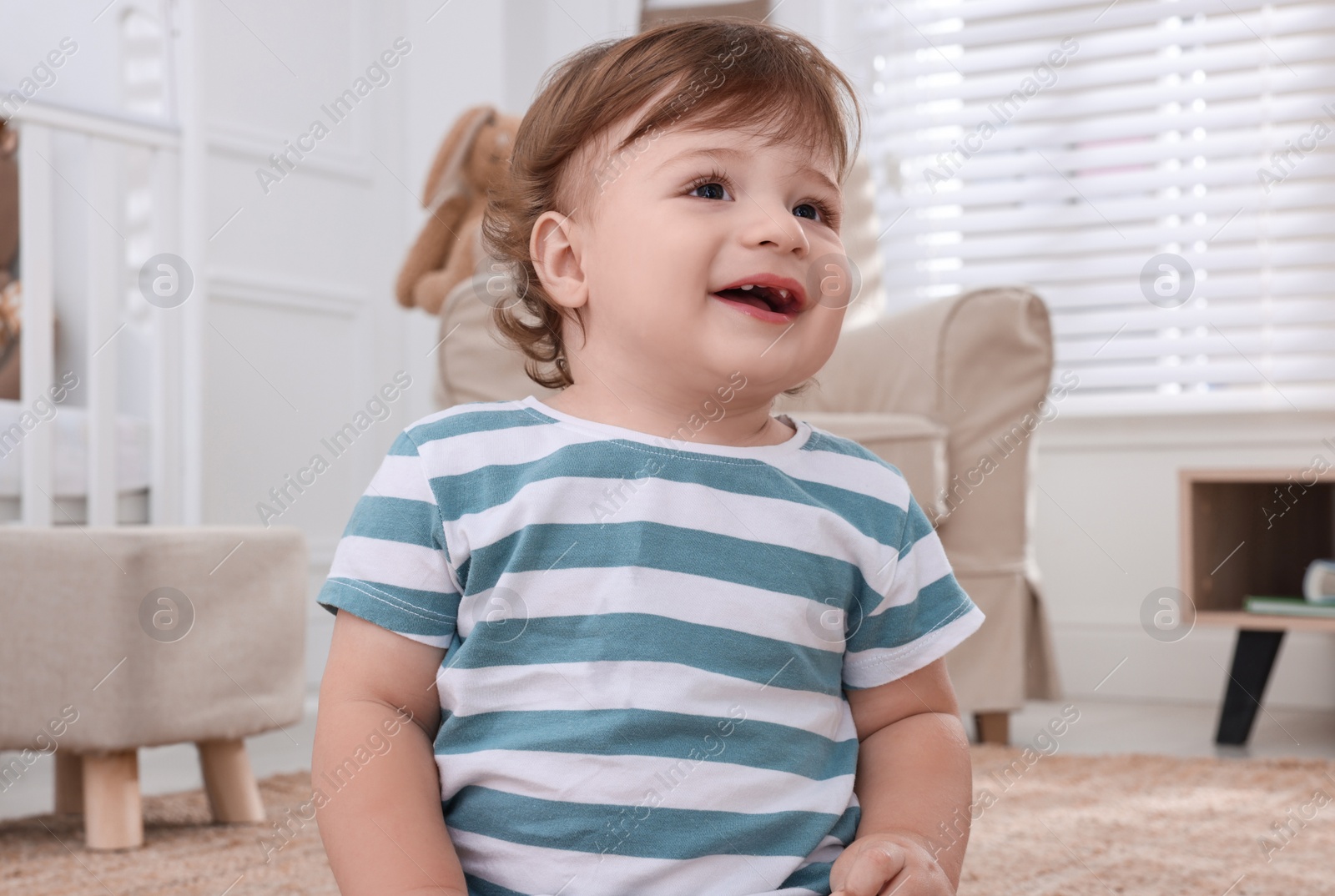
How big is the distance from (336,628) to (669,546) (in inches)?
6.6

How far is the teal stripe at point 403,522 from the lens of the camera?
0.58m

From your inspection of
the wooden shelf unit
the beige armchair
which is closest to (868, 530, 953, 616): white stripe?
the beige armchair

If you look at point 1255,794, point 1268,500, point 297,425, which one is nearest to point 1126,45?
point 1268,500

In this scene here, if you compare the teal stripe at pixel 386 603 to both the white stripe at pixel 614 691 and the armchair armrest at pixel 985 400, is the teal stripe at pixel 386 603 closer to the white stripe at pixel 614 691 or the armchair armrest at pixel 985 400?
the white stripe at pixel 614 691

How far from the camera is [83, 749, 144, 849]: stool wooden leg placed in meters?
1.12

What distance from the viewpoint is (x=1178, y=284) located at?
2441 mm

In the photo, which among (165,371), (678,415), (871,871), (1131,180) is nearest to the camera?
(871,871)

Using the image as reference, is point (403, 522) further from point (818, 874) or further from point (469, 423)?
point (818, 874)

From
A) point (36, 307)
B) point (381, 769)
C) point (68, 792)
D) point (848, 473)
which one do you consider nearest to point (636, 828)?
point (381, 769)

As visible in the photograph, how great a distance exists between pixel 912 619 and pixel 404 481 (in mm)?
270

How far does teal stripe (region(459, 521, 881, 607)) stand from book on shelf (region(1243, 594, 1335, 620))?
144 centimetres

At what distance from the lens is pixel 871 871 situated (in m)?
0.52

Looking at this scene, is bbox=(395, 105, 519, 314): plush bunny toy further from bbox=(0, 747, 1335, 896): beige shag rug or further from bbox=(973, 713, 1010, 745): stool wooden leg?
bbox=(973, 713, 1010, 745): stool wooden leg

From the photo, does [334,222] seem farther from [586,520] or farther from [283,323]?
[586,520]
